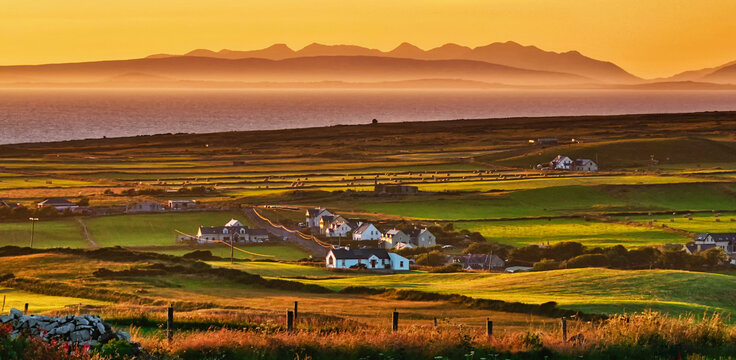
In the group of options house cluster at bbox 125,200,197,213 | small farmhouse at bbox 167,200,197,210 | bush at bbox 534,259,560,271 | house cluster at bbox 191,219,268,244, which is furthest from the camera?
small farmhouse at bbox 167,200,197,210

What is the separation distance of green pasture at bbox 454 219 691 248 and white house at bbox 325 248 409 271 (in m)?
11.1

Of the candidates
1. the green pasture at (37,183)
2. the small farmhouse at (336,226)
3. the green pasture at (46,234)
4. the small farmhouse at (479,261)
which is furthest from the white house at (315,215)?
the green pasture at (37,183)

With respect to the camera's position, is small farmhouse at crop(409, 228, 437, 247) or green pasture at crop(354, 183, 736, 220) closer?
small farmhouse at crop(409, 228, 437, 247)

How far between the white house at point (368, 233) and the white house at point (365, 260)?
38.2 ft

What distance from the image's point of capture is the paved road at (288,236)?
73.2 metres

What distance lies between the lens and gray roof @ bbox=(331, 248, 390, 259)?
6506 centimetres

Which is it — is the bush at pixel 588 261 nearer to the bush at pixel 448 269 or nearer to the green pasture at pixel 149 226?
the bush at pixel 448 269

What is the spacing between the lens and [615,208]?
3629 inches

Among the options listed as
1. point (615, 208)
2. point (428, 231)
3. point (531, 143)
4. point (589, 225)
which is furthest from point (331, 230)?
point (531, 143)

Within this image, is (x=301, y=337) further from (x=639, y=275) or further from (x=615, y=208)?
A: (x=615, y=208)

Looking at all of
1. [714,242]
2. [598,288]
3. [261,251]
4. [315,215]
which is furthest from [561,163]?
[598,288]

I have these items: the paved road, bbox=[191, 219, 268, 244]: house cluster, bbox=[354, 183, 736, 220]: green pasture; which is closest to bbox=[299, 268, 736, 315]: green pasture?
the paved road

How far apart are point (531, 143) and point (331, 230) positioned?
101 metres

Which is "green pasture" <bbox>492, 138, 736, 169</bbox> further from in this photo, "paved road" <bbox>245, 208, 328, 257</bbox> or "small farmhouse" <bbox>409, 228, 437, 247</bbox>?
"small farmhouse" <bbox>409, 228, 437, 247</bbox>
